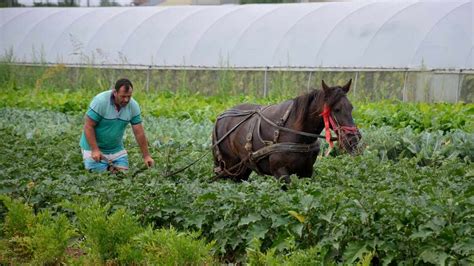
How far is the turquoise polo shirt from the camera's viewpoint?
9.36 meters

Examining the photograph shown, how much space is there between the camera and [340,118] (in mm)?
7984

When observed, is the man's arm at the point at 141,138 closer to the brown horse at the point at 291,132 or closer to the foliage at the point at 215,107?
the brown horse at the point at 291,132

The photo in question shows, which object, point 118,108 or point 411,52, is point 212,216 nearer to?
point 118,108

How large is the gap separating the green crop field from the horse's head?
0.34m

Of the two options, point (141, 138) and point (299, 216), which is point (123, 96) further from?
point (299, 216)

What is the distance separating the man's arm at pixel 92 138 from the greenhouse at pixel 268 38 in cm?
1018

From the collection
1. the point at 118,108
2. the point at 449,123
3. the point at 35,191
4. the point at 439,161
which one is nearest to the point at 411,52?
the point at 449,123

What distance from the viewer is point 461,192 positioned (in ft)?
21.6

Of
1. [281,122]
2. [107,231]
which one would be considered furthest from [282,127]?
[107,231]

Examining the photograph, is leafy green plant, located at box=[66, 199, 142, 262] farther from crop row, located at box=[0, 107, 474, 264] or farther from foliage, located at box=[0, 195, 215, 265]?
crop row, located at box=[0, 107, 474, 264]

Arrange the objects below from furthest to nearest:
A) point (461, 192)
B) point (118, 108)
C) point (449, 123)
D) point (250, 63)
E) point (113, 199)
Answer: point (250, 63) < point (449, 123) < point (118, 108) < point (113, 199) < point (461, 192)

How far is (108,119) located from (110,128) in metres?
0.17

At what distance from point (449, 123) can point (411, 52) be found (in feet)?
19.0

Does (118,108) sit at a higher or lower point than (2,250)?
higher
